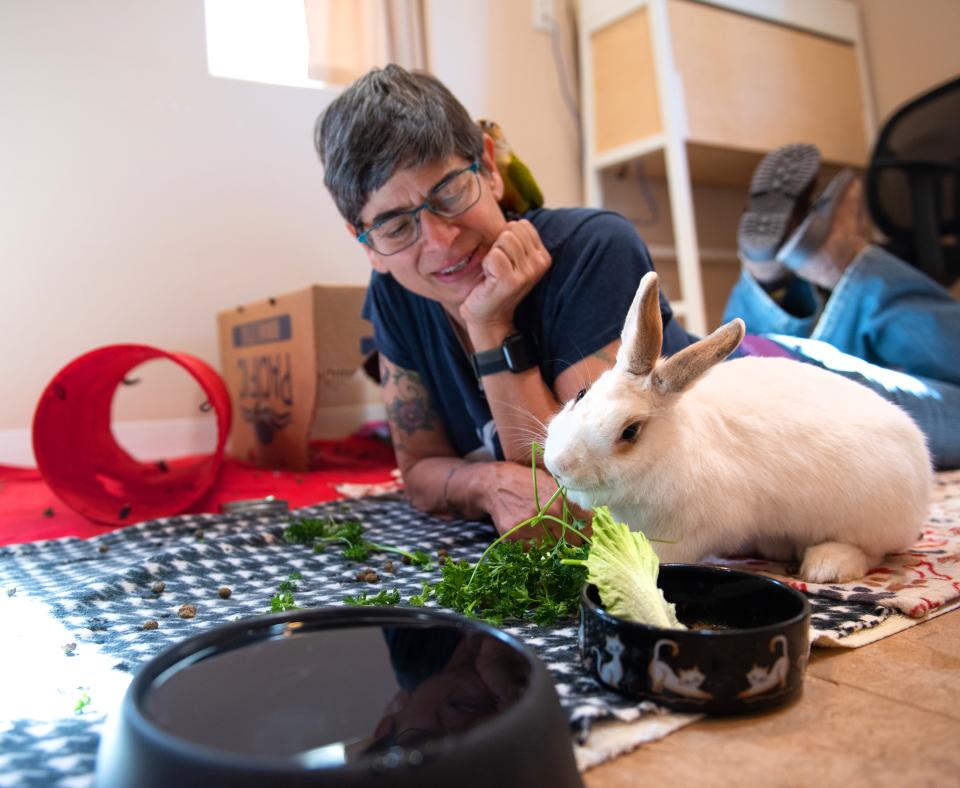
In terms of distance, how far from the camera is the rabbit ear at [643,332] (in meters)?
0.85

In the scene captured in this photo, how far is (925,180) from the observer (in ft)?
9.38

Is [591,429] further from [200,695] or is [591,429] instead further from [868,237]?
[868,237]

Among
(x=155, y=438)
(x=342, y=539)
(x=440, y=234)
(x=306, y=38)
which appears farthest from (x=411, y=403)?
(x=306, y=38)

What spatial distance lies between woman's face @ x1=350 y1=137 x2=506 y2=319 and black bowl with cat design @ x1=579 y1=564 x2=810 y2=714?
0.73 metres

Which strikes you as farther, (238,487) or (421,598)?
(238,487)

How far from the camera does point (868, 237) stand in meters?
2.25

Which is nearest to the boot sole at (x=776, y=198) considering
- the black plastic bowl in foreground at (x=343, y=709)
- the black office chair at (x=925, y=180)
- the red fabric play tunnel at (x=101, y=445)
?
the black office chair at (x=925, y=180)

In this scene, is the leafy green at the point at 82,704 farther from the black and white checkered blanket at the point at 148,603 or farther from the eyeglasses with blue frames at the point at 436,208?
the eyeglasses with blue frames at the point at 436,208

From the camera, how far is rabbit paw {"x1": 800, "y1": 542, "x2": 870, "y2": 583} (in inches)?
40.6

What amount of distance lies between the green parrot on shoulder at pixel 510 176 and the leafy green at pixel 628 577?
3.09 ft

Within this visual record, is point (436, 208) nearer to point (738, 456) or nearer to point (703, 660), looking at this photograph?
point (738, 456)

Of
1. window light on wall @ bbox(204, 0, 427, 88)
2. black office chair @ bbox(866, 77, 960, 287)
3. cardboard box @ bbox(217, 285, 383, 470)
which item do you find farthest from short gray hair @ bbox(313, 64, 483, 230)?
black office chair @ bbox(866, 77, 960, 287)

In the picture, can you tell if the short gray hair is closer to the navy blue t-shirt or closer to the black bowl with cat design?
the navy blue t-shirt

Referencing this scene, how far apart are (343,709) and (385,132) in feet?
3.20
